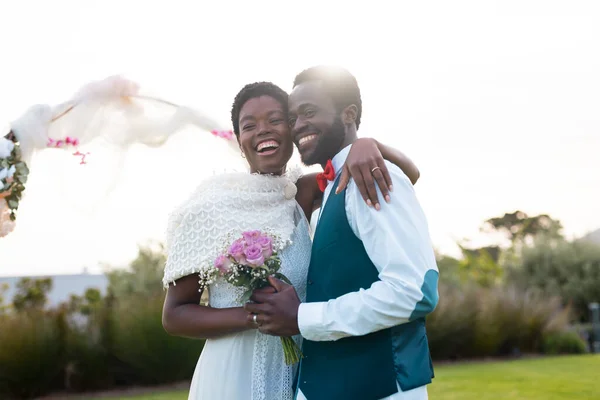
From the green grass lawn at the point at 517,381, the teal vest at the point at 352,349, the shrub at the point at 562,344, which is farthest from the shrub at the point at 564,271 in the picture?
the teal vest at the point at 352,349

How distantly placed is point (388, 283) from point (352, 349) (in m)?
0.36

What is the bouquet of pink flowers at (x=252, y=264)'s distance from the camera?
272 cm

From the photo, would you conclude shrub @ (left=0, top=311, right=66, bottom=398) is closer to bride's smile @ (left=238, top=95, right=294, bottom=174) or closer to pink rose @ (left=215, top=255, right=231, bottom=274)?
bride's smile @ (left=238, top=95, right=294, bottom=174)

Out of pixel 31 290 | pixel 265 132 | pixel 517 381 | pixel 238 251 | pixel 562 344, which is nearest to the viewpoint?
pixel 238 251

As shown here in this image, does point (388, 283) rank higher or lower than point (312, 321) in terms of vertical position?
higher

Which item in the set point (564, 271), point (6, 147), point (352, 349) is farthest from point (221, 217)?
point (564, 271)

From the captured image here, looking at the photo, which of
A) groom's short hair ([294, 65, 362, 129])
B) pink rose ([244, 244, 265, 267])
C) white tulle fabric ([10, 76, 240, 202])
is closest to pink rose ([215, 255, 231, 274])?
pink rose ([244, 244, 265, 267])

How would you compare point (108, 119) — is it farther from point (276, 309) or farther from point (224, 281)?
point (276, 309)

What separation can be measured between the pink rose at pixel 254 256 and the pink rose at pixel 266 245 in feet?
0.08

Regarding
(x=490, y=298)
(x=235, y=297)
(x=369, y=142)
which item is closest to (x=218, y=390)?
(x=235, y=297)

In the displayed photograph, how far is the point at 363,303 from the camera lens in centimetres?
248

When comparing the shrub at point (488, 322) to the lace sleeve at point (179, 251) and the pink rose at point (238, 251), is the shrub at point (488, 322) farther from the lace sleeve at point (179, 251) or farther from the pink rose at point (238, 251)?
the pink rose at point (238, 251)

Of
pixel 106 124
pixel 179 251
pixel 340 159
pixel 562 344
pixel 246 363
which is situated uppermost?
pixel 106 124

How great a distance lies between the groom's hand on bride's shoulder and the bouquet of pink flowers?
5 centimetres
